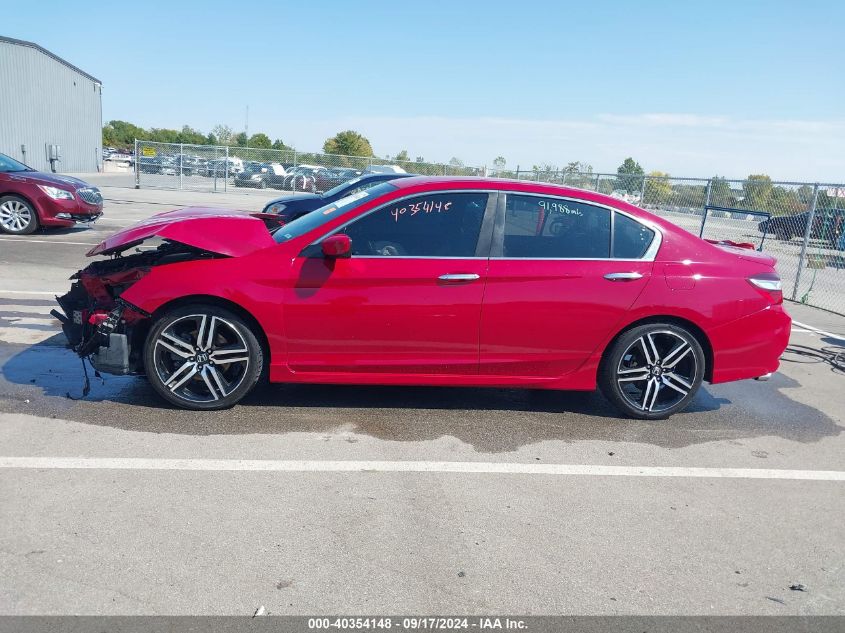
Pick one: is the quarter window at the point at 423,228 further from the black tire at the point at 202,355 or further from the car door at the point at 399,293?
the black tire at the point at 202,355

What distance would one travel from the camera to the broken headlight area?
4.62 meters

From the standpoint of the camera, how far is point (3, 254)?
1049cm

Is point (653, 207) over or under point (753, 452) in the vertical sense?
over

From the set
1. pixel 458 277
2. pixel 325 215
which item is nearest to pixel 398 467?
pixel 458 277

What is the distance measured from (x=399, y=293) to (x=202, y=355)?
4.57ft

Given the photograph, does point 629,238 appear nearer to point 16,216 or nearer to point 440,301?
point 440,301

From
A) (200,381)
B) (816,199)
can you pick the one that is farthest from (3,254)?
(816,199)

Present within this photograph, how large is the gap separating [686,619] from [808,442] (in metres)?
2.71

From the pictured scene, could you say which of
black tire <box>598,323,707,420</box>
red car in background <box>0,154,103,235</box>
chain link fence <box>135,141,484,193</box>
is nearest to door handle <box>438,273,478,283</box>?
black tire <box>598,323,707,420</box>

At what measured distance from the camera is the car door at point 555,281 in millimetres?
4770

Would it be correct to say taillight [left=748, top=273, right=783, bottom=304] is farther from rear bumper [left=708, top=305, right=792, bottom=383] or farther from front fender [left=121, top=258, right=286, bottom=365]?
front fender [left=121, top=258, right=286, bottom=365]

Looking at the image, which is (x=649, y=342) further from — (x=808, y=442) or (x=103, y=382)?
(x=103, y=382)

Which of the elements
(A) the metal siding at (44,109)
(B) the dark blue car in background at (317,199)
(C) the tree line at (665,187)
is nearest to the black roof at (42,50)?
(A) the metal siding at (44,109)

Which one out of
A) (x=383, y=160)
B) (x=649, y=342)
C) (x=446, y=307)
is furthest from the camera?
(x=383, y=160)
